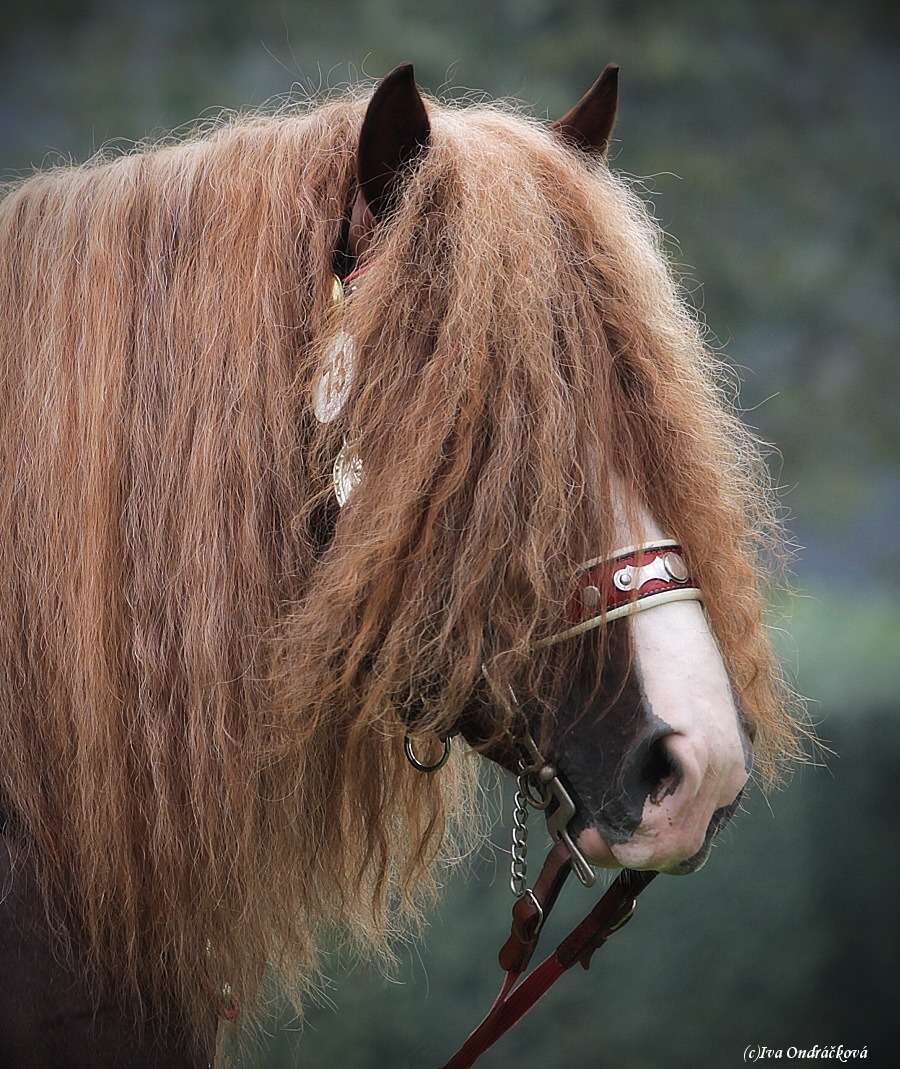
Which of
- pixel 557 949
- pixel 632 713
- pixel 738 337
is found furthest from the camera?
pixel 738 337

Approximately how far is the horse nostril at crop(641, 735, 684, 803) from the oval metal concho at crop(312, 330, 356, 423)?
0.89 feet

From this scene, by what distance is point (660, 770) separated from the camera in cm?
55

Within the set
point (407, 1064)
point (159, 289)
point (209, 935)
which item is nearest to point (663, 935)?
point (407, 1064)

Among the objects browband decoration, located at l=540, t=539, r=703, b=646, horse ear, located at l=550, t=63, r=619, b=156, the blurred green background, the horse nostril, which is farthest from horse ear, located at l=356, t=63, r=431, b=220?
the blurred green background

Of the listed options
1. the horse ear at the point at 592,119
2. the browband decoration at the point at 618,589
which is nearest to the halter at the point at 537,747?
the browband decoration at the point at 618,589

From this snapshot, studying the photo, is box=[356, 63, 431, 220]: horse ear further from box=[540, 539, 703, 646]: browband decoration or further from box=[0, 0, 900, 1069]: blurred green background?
box=[0, 0, 900, 1069]: blurred green background

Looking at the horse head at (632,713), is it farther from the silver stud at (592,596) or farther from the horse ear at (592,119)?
the horse ear at (592,119)

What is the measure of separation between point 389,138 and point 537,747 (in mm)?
385

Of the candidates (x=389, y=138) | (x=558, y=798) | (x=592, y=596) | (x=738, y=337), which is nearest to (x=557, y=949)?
(x=558, y=798)

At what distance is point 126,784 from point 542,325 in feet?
1.25

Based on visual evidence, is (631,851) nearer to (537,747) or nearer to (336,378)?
(537,747)

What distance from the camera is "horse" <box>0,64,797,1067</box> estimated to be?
1.80 ft

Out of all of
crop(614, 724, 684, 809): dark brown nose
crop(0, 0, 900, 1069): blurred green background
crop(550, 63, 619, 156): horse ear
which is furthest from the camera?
crop(0, 0, 900, 1069): blurred green background

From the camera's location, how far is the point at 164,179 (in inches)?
26.2
